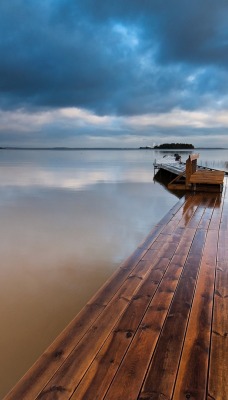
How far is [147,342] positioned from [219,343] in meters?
0.46

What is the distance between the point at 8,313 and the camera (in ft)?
10.2

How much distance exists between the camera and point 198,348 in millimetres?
1812

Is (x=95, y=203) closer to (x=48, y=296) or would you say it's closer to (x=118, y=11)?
(x=48, y=296)

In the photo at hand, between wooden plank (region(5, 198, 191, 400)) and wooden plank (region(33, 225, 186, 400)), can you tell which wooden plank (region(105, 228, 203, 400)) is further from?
wooden plank (region(5, 198, 191, 400))

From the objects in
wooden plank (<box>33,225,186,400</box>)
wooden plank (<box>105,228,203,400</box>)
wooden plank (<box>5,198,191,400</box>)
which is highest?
wooden plank (<box>105,228,203,400</box>)

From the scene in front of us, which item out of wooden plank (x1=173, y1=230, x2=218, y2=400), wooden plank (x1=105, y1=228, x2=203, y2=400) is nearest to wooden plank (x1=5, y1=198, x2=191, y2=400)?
wooden plank (x1=105, y1=228, x2=203, y2=400)

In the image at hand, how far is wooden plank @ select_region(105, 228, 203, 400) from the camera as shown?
4.93 ft

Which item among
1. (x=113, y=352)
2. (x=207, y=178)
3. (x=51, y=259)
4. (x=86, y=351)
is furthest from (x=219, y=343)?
(x=207, y=178)

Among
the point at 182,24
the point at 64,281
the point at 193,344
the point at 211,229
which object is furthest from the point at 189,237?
the point at 182,24

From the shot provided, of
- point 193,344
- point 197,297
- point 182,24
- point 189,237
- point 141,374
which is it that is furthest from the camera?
point 182,24

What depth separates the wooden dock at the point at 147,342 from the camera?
4.96 ft

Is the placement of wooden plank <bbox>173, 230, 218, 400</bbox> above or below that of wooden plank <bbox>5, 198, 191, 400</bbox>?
above

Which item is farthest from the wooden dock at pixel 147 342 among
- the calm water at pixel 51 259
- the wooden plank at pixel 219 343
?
the calm water at pixel 51 259

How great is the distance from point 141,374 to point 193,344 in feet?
1.45
